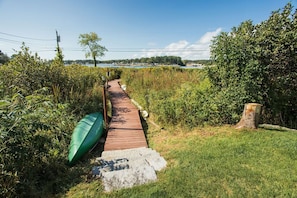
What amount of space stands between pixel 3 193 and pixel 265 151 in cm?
425

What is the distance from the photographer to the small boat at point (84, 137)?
143 inches

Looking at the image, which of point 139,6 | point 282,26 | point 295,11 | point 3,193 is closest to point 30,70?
point 3,193

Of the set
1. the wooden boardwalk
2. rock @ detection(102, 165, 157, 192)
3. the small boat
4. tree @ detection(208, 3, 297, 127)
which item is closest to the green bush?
the small boat

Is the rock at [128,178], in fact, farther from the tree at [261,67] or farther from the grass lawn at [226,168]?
the tree at [261,67]

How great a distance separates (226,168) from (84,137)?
327cm

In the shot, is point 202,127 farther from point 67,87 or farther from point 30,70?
point 30,70

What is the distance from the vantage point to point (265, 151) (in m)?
3.13

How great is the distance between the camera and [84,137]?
13.6 ft

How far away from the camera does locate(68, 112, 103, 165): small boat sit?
11.9 ft

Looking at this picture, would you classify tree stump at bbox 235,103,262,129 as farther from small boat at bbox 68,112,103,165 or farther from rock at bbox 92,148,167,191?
small boat at bbox 68,112,103,165

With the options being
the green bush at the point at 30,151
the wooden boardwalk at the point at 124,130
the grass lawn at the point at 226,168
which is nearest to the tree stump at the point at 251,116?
the grass lawn at the point at 226,168

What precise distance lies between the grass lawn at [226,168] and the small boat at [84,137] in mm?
1197

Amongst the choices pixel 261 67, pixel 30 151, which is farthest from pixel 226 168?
pixel 261 67

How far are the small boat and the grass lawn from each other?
1.20 meters
